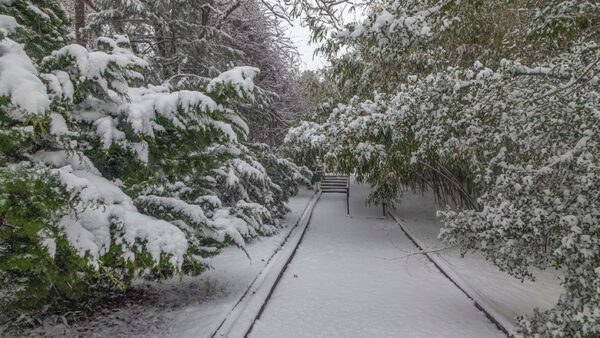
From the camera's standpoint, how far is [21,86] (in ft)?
6.64

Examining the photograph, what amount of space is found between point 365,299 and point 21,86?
14.5 ft

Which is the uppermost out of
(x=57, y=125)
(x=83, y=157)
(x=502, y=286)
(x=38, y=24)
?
(x=38, y=24)

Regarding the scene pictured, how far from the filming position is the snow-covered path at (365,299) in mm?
4062

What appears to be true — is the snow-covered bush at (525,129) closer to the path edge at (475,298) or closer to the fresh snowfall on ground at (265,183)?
the fresh snowfall on ground at (265,183)

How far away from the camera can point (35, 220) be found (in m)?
2.06

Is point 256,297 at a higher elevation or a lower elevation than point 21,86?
lower

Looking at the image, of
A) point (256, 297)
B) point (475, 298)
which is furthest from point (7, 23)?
point (475, 298)

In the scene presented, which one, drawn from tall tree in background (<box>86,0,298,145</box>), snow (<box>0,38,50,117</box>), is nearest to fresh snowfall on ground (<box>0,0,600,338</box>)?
snow (<box>0,38,50,117</box>)

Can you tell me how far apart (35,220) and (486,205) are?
4249mm

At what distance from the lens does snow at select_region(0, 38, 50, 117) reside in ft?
6.49

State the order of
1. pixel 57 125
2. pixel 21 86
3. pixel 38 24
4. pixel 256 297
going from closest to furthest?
pixel 21 86
pixel 57 125
pixel 38 24
pixel 256 297

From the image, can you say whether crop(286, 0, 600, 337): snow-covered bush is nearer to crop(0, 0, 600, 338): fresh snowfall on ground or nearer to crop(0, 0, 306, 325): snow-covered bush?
crop(0, 0, 600, 338): fresh snowfall on ground

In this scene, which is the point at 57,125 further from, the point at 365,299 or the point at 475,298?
the point at 475,298

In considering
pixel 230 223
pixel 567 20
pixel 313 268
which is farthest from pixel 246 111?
pixel 567 20
